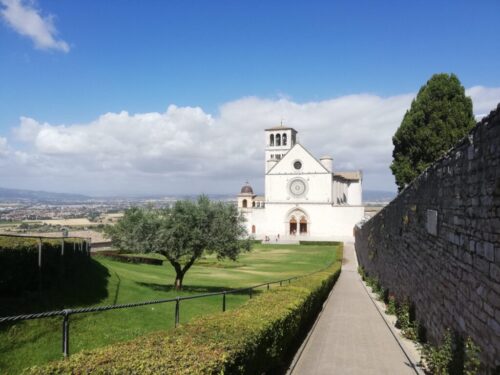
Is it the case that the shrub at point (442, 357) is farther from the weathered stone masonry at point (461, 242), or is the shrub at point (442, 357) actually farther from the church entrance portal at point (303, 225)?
the church entrance portal at point (303, 225)

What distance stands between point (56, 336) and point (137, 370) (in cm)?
655

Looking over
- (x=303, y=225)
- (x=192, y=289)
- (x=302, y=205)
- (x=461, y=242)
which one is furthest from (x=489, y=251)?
(x=303, y=225)

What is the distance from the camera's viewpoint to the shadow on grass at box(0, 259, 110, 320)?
11.6m

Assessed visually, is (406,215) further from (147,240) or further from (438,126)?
(438,126)

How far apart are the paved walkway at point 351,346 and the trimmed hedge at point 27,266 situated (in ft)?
25.0

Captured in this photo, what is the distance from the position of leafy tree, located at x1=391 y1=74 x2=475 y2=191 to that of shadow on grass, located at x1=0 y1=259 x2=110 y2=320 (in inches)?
1098

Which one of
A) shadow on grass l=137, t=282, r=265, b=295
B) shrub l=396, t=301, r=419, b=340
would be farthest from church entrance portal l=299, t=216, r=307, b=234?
shrub l=396, t=301, r=419, b=340

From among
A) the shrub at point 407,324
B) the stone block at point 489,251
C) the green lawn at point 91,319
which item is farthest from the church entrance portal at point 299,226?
the stone block at point 489,251

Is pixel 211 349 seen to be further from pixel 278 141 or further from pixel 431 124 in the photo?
pixel 278 141

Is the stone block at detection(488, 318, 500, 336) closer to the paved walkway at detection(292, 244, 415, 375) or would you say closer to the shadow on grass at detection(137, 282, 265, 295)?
the paved walkway at detection(292, 244, 415, 375)

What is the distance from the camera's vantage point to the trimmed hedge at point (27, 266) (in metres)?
11.7

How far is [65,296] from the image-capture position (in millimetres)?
14055

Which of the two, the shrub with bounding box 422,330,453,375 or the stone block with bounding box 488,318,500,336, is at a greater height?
the stone block with bounding box 488,318,500,336

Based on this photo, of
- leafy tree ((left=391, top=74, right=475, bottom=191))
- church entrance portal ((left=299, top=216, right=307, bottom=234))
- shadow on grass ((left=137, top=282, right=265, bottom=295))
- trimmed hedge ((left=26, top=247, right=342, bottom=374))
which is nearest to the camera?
trimmed hedge ((left=26, top=247, right=342, bottom=374))
